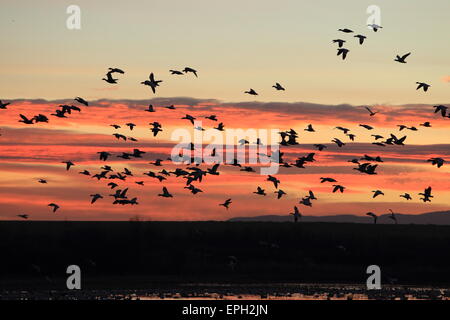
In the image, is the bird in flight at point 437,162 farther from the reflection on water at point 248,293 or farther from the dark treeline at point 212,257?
the dark treeline at point 212,257

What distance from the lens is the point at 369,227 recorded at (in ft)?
462

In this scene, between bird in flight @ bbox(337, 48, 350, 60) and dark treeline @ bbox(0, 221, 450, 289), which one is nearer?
bird in flight @ bbox(337, 48, 350, 60)

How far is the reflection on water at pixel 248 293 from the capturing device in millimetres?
69456

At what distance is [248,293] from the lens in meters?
72.1

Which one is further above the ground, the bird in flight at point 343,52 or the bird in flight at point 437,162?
the bird in flight at point 343,52

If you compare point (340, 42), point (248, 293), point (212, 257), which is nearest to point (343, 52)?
point (340, 42)

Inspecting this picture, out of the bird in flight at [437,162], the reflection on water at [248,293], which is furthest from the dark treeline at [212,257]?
the bird in flight at [437,162]

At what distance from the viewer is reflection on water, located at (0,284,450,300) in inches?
2734

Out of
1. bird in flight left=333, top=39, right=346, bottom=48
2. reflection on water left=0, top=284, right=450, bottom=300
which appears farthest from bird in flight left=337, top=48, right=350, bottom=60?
reflection on water left=0, top=284, right=450, bottom=300

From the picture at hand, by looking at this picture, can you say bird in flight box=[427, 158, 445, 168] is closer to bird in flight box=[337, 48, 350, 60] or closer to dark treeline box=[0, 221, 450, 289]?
bird in flight box=[337, 48, 350, 60]

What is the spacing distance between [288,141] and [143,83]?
31.1 ft

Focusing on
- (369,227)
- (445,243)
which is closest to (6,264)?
(445,243)
